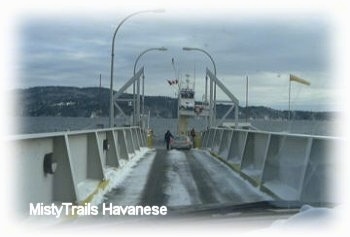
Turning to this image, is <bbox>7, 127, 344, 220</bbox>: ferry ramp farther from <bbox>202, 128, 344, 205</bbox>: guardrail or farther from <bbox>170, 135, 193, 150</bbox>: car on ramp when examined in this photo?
<bbox>170, 135, 193, 150</bbox>: car on ramp

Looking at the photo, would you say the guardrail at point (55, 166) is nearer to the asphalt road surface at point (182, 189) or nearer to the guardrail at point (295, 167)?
the asphalt road surface at point (182, 189)

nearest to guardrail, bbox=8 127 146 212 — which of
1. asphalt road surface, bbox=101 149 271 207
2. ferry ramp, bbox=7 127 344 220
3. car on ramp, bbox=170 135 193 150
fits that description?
ferry ramp, bbox=7 127 344 220

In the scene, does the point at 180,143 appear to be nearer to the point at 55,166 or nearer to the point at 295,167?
the point at 295,167

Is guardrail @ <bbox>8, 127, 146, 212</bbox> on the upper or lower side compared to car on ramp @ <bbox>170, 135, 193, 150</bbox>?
upper

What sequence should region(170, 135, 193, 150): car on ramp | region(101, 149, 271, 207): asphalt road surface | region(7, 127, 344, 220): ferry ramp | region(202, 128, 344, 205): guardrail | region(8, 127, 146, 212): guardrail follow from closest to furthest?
region(8, 127, 146, 212): guardrail < region(7, 127, 344, 220): ferry ramp < region(202, 128, 344, 205): guardrail < region(101, 149, 271, 207): asphalt road surface < region(170, 135, 193, 150): car on ramp

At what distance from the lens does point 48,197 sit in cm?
1076

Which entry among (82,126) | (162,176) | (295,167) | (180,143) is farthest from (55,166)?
(180,143)

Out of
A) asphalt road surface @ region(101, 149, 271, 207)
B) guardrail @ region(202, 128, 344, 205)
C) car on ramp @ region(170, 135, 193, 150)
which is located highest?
guardrail @ region(202, 128, 344, 205)

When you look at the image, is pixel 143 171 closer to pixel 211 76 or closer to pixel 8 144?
pixel 8 144

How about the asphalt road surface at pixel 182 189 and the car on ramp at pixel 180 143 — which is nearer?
the asphalt road surface at pixel 182 189

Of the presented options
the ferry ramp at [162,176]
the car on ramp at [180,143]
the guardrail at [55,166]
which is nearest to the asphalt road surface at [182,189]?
the ferry ramp at [162,176]

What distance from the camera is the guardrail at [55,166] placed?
30.0ft

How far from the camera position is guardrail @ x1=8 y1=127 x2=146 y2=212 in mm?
9148

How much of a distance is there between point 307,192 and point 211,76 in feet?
143
